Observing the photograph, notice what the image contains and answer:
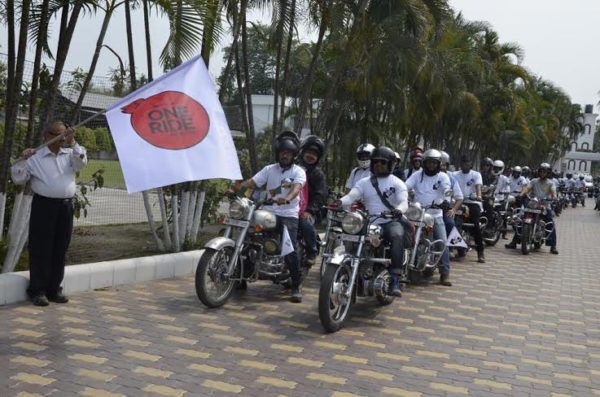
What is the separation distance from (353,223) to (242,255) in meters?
1.26

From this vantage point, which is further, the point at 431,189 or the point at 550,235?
the point at 550,235

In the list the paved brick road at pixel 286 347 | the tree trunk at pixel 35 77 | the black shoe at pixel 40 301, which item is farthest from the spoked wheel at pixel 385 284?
the tree trunk at pixel 35 77

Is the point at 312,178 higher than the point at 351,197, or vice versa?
the point at 312,178

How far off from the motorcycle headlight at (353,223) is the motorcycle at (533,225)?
7656 mm

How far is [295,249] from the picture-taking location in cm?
716

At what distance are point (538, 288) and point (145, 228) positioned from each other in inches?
259

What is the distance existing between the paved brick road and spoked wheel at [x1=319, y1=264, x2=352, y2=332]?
0.13 metres

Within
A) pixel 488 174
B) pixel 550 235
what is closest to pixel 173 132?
pixel 550 235

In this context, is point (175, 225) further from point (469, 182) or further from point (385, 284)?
point (469, 182)

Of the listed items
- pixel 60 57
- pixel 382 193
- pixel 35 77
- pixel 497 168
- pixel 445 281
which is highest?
pixel 60 57

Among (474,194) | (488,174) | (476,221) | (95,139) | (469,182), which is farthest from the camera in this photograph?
(488,174)

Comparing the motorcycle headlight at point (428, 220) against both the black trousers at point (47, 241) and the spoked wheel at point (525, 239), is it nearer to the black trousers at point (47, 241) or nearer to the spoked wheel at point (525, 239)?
the black trousers at point (47, 241)

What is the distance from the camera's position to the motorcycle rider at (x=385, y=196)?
273 inches

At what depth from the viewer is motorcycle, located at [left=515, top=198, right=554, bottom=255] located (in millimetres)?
13219
